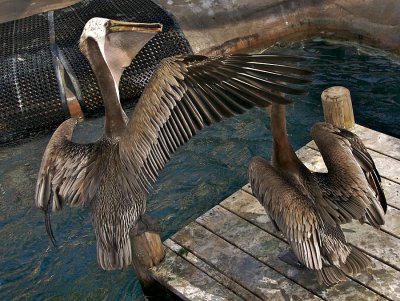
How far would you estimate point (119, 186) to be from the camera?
3662mm

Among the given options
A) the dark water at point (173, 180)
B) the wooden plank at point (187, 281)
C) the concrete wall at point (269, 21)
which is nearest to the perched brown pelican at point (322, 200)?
the wooden plank at point (187, 281)

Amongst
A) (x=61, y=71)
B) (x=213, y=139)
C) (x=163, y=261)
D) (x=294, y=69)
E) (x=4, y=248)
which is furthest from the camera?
(x=61, y=71)

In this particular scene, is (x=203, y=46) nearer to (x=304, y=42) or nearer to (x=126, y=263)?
(x=304, y=42)

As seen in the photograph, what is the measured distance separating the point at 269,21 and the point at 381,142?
120 inches

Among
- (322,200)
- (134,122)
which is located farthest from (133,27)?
(322,200)

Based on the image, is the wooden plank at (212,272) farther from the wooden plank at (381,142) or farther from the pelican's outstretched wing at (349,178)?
the wooden plank at (381,142)

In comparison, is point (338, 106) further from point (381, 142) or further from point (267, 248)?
point (267, 248)

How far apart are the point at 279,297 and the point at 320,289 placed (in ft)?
0.77

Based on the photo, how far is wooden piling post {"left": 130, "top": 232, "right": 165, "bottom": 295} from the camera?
3764mm

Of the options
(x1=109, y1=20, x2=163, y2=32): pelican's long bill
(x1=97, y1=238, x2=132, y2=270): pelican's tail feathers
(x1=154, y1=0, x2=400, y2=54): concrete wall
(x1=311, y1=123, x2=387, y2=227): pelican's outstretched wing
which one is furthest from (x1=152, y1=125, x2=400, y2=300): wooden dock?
(x1=154, y1=0, x2=400, y2=54): concrete wall

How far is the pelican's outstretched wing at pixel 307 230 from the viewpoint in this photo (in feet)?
10.6

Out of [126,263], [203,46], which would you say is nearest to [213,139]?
[203,46]

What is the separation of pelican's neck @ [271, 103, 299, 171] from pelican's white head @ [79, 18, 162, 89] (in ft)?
2.84

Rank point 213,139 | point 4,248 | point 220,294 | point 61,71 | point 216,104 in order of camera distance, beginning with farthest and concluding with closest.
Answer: point 61,71 < point 213,139 < point 4,248 < point 220,294 < point 216,104
